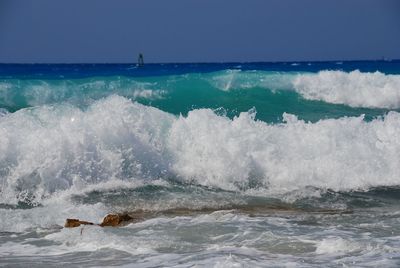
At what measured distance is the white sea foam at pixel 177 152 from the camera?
948 centimetres

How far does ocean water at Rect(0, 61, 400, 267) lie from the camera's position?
5.88m

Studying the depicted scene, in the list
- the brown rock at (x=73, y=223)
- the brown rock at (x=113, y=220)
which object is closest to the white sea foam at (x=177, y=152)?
the brown rock at (x=73, y=223)

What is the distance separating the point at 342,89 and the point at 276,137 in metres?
9.38

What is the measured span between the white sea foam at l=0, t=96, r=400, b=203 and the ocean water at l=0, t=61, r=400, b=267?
20 millimetres

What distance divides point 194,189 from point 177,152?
4.90 ft

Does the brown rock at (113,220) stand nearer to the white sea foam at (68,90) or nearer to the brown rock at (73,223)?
the brown rock at (73,223)

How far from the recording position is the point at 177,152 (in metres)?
10.6

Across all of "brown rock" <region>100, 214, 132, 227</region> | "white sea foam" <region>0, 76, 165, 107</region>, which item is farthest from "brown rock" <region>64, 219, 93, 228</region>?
"white sea foam" <region>0, 76, 165, 107</region>

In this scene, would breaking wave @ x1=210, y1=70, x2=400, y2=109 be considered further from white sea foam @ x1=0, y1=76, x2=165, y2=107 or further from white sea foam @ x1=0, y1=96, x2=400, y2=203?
white sea foam @ x1=0, y1=96, x2=400, y2=203

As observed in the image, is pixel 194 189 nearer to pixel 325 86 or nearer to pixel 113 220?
pixel 113 220

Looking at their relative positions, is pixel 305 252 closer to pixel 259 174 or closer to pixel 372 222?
pixel 372 222

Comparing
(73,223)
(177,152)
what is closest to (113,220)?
(73,223)

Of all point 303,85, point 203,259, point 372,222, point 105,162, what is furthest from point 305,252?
point 303,85

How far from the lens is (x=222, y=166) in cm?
1016
